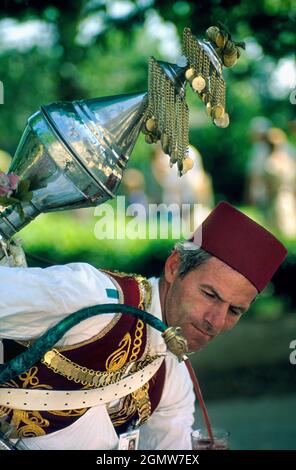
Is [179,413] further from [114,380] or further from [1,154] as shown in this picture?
[1,154]

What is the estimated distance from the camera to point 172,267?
2994 mm

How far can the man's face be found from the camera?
2.85 metres

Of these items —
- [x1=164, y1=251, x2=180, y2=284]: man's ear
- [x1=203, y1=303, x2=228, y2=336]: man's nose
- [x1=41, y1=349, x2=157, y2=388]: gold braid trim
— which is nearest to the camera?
[x1=41, y1=349, x2=157, y2=388]: gold braid trim

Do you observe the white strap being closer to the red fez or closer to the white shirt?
the white shirt

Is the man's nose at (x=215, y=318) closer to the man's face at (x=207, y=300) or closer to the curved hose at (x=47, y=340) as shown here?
the man's face at (x=207, y=300)

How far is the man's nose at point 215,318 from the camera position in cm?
283

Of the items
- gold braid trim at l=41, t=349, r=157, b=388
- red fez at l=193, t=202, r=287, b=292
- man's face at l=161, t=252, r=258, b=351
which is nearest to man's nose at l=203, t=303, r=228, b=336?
man's face at l=161, t=252, r=258, b=351

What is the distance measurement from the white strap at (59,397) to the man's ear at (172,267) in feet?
1.12

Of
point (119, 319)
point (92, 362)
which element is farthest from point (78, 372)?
point (119, 319)

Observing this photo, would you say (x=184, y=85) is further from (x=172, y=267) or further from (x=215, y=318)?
(x=215, y=318)

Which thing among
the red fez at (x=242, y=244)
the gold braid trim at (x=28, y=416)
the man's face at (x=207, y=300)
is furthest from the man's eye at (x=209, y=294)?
the gold braid trim at (x=28, y=416)

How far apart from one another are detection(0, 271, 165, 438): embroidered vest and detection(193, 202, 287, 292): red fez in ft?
0.82

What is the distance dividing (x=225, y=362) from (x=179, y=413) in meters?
4.73

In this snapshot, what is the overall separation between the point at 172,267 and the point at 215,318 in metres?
0.25
